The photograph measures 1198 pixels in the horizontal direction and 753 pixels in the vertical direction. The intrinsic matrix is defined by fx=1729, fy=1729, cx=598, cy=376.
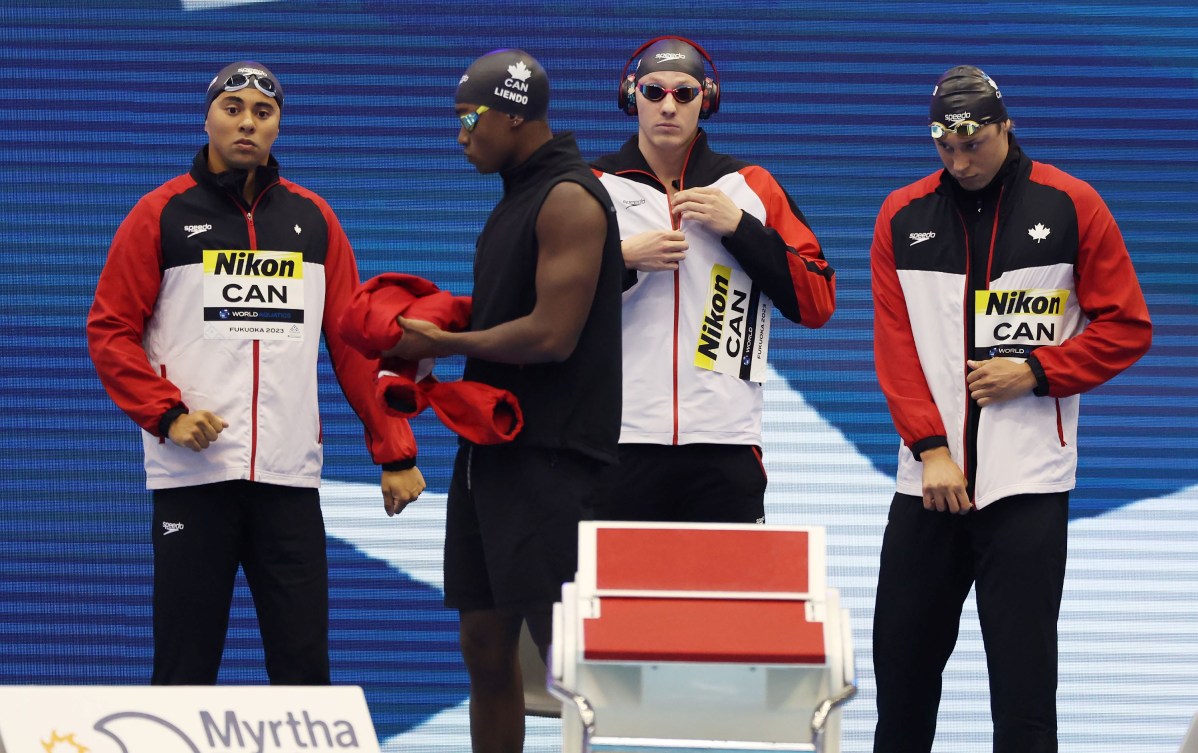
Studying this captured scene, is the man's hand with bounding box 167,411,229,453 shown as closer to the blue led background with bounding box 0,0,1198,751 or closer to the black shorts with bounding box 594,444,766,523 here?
the black shorts with bounding box 594,444,766,523

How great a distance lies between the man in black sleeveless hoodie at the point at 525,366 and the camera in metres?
3.30

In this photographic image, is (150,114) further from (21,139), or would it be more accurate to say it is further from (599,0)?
(599,0)

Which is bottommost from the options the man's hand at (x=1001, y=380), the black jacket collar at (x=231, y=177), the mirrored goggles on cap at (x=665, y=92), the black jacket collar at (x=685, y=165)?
the man's hand at (x=1001, y=380)

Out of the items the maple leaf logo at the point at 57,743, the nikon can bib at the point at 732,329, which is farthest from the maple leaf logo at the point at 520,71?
the maple leaf logo at the point at 57,743

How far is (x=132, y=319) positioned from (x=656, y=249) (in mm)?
1171

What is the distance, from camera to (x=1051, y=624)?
3.69 m

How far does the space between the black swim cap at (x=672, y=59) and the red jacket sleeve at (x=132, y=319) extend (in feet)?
3.73

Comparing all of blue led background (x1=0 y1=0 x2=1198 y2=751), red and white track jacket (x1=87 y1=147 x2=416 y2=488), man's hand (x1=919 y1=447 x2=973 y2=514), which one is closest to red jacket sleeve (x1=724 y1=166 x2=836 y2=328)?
man's hand (x1=919 y1=447 x2=973 y2=514)

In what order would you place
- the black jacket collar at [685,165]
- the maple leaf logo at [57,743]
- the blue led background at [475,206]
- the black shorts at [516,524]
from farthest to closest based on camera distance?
the blue led background at [475,206]
the black jacket collar at [685,165]
the black shorts at [516,524]
the maple leaf logo at [57,743]

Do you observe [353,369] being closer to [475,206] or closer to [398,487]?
[398,487]

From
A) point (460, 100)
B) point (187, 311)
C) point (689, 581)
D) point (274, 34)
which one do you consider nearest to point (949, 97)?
point (460, 100)

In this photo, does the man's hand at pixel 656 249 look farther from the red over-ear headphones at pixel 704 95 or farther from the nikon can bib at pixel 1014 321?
the nikon can bib at pixel 1014 321

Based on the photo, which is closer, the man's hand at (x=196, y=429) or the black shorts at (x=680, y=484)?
the man's hand at (x=196, y=429)

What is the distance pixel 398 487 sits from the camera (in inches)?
157
